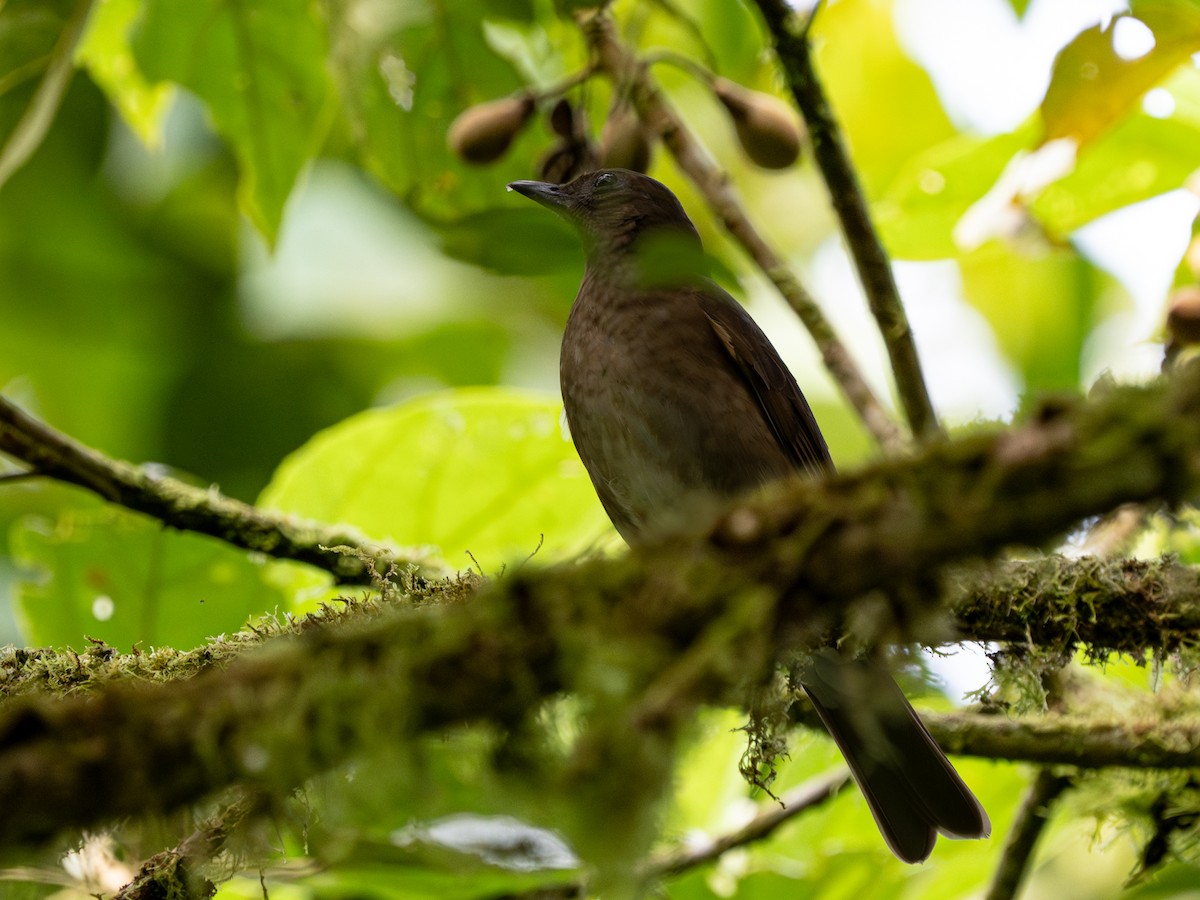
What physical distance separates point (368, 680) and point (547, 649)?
0.57 feet

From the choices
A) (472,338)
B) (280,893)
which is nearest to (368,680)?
(280,893)

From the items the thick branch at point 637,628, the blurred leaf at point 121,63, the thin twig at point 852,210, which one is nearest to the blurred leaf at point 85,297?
the blurred leaf at point 121,63

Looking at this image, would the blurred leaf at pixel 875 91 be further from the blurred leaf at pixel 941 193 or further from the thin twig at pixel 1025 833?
the thin twig at pixel 1025 833

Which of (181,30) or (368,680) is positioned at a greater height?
(181,30)

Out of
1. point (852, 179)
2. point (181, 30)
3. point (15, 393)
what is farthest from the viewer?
point (15, 393)

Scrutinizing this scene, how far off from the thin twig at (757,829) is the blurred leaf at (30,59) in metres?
2.41

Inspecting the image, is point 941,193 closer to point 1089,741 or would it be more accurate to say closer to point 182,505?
point 1089,741

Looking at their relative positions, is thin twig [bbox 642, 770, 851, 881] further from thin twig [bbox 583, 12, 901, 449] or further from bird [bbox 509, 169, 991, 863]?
thin twig [bbox 583, 12, 901, 449]

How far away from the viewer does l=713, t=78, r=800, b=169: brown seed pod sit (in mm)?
3186

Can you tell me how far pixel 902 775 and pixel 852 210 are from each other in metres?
1.33

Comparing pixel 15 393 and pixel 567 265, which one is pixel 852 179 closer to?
pixel 567 265

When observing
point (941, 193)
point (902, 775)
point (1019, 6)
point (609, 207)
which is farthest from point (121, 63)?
point (902, 775)

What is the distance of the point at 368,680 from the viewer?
1128mm

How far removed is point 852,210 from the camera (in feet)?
9.35
